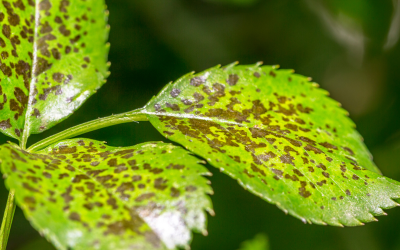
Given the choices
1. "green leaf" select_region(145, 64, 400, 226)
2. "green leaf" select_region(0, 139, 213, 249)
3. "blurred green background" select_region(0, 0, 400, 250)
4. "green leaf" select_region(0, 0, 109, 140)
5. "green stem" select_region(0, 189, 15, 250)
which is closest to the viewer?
"green leaf" select_region(0, 139, 213, 249)

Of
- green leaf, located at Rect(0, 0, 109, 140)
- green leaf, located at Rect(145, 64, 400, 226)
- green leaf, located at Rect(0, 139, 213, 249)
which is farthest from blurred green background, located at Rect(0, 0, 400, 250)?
green leaf, located at Rect(0, 139, 213, 249)

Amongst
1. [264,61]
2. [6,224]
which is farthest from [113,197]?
[264,61]

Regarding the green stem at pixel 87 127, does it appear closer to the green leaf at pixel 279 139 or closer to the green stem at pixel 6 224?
the green leaf at pixel 279 139

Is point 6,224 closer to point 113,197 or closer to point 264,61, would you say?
point 113,197

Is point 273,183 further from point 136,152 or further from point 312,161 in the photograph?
point 136,152

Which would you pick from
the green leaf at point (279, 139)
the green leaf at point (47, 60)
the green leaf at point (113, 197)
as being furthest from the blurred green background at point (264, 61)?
the green leaf at point (113, 197)

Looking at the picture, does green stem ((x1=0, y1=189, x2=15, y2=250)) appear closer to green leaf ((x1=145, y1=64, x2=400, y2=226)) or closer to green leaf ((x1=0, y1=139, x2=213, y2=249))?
green leaf ((x1=0, y1=139, x2=213, y2=249))
